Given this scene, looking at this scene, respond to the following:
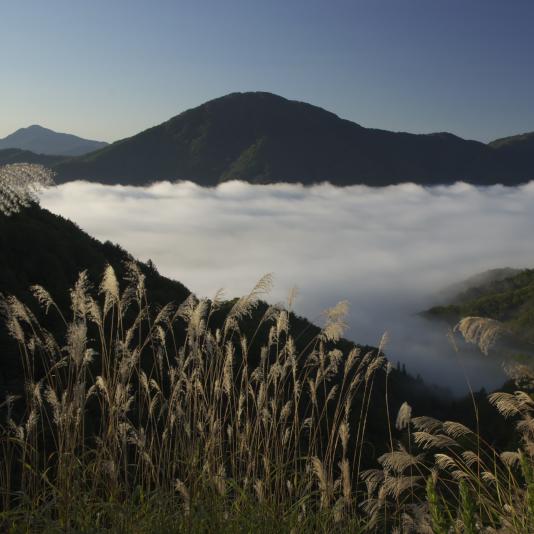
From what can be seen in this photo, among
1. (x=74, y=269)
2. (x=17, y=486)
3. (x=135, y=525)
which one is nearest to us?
(x=135, y=525)

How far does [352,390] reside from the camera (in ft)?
14.2

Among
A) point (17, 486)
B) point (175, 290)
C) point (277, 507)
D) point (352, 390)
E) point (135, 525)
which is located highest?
point (352, 390)

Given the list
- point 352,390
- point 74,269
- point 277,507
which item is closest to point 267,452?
point 277,507

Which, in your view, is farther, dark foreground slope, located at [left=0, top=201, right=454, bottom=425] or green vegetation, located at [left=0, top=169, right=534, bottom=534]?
dark foreground slope, located at [left=0, top=201, right=454, bottom=425]

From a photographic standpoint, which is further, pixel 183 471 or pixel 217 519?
pixel 183 471

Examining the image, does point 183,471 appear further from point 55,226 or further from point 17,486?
point 55,226

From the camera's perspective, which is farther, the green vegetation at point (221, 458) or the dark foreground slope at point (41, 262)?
the dark foreground slope at point (41, 262)

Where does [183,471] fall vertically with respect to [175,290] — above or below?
above

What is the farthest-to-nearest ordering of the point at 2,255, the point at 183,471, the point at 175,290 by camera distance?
1. the point at 175,290
2. the point at 2,255
3. the point at 183,471

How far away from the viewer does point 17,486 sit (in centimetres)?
638

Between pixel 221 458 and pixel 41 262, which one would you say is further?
pixel 41 262

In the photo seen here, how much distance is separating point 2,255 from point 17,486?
556 inches

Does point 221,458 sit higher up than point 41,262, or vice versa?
point 221,458

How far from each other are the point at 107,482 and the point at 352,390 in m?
1.83
